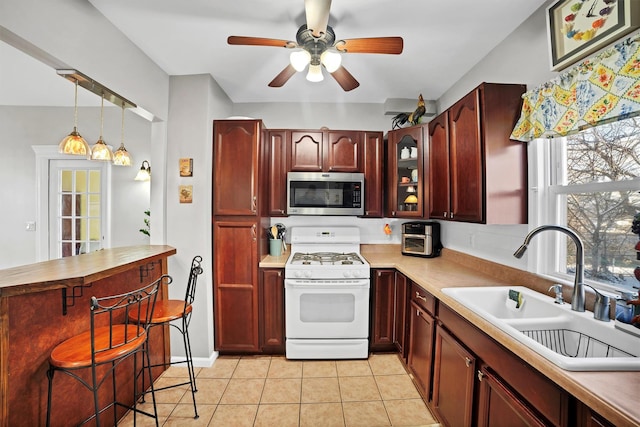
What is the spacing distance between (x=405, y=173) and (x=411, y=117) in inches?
21.7

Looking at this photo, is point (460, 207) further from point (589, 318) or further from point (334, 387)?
point (334, 387)

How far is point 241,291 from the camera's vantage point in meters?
2.50

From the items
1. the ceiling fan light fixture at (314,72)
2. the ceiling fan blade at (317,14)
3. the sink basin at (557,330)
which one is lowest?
the sink basin at (557,330)

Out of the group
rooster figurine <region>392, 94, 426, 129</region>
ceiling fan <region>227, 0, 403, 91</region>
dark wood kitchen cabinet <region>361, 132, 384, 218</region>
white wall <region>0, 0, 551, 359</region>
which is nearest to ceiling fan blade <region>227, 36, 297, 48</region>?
ceiling fan <region>227, 0, 403, 91</region>

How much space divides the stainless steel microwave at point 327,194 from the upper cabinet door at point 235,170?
42cm

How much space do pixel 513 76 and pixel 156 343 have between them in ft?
10.9

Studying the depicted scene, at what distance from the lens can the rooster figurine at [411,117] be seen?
265 centimetres

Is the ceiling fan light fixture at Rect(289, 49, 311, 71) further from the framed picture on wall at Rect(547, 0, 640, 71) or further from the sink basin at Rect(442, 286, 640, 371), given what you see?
the sink basin at Rect(442, 286, 640, 371)

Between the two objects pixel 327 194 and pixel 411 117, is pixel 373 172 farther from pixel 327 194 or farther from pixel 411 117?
pixel 411 117

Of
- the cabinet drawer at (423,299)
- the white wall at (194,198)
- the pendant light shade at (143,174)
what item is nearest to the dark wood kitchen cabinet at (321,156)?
the white wall at (194,198)

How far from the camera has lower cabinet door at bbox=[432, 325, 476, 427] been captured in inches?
53.7

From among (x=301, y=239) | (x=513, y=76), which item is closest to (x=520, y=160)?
(x=513, y=76)

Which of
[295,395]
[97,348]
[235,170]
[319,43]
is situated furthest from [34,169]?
[295,395]

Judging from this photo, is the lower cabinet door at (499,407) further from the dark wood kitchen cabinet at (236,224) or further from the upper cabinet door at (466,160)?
the dark wood kitchen cabinet at (236,224)
